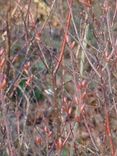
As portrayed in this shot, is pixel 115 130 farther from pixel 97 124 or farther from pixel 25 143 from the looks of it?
pixel 25 143

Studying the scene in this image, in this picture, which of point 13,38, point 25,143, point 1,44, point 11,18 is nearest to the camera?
point 25,143

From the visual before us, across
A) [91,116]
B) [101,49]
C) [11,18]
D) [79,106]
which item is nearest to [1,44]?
[11,18]

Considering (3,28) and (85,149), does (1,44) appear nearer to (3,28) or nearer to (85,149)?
(3,28)

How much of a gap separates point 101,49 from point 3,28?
1.65m

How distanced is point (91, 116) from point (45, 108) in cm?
37

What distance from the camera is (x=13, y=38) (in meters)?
5.76

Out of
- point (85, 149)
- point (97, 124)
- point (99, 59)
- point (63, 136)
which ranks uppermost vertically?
point (99, 59)

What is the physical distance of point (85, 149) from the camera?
413cm

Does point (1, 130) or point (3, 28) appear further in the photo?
point (3, 28)

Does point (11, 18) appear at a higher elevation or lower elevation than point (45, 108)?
higher

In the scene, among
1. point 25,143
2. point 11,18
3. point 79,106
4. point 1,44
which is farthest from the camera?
point 11,18

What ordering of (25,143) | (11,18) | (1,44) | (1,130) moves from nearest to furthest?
(1,130) < (25,143) < (1,44) < (11,18)

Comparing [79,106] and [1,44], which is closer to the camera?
[79,106]

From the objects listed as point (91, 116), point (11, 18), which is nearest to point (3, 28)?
point (11, 18)
